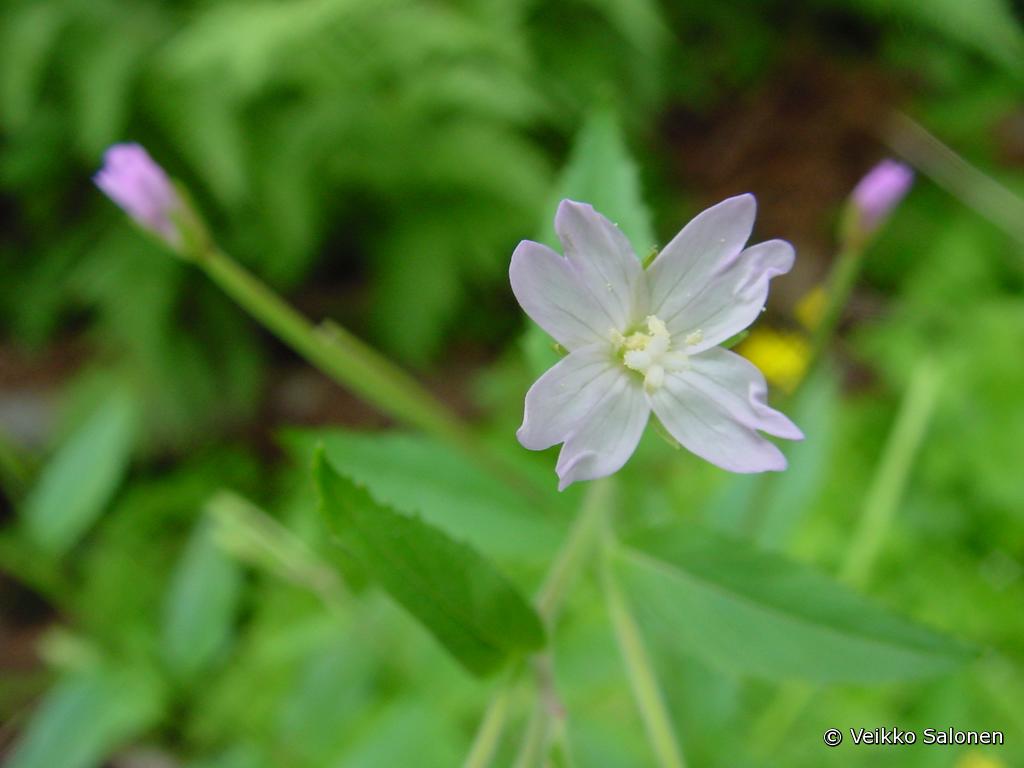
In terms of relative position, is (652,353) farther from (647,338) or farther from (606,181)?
(606,181)

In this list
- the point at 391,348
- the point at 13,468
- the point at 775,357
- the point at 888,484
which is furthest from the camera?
the point at 391,348

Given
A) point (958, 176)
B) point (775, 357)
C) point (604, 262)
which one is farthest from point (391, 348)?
point (604, 262)

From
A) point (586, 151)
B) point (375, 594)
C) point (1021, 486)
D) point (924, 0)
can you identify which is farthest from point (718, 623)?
point (924, 0)

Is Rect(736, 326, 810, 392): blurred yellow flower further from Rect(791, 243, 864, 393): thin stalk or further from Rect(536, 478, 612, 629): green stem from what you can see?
Rect(536, 478, 612, 629): green stem

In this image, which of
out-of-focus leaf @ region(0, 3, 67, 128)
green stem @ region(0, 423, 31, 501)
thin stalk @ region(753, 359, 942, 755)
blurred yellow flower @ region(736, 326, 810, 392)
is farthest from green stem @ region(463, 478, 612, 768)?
out-of-focus leaf @ region(0, 3, 67, 128)

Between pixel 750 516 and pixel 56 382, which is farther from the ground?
pixel 56 382

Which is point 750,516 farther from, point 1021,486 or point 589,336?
point 1021,486
